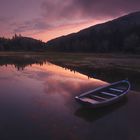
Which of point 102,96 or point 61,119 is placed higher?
point 102,96

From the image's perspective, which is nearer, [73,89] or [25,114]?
[25,114]

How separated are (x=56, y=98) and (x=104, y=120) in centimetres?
649

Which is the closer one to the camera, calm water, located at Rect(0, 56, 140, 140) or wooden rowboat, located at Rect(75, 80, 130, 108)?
calm water, located at Rect(0, 56, 140, 140)

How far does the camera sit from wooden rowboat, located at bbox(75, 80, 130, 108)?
15227 mm

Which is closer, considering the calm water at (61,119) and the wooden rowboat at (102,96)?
the calm water at (61,119)

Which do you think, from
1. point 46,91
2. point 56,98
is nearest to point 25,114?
point 56,98

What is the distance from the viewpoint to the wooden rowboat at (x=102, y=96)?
15227 mm

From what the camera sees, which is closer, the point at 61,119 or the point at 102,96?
the point at 61,119

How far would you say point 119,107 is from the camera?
17266 millimetres

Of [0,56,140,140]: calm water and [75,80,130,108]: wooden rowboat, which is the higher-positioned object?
[75,80,130,108]: wooden rowboat

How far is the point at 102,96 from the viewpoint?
1867 centimetres

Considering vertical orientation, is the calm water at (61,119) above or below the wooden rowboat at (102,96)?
below

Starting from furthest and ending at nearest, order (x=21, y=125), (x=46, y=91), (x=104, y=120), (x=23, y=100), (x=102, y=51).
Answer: (x=102, y=51) < (x=46, y=91) < (x=23, y=100) < (x=104, y=120) < (x=21, y=125)

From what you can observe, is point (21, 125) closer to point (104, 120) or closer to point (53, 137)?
point (53, 137)
